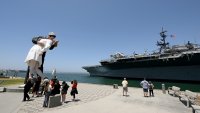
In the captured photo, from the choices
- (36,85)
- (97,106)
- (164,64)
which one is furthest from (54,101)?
(164,64)

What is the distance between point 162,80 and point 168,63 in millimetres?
6452

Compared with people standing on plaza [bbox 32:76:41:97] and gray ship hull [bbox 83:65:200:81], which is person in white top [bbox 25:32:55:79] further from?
gray ship hull [bbox 83:65:200:81]

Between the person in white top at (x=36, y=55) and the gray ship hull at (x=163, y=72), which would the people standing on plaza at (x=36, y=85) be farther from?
the gray ship hull at (x=163, y=72)

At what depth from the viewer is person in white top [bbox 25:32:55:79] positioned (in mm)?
13008

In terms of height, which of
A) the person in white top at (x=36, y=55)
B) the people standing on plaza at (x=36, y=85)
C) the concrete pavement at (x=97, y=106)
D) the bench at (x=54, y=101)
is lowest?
the concrete pavement at (x=97, y=106)

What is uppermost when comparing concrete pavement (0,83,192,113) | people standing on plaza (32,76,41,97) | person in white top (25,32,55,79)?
person in white top (25,32,55,79)

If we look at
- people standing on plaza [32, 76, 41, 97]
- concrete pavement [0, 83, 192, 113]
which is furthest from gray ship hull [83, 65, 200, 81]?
people standing on plaza [32, 76, 41, 97]

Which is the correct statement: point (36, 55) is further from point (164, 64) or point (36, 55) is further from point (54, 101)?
point (164, 64)

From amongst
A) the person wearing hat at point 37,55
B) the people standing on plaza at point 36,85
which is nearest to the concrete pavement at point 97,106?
the people standing on plaza at point 36,85

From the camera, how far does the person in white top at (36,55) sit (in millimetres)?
13008

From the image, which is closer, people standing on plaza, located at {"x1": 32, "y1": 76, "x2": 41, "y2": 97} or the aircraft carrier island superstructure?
people standing on plaza, located at {"x1": 32, "y1": 76, "x2": 41, "y2": 97}

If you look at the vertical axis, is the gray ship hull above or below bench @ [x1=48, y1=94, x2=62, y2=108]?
above

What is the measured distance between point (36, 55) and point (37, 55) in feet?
0.24

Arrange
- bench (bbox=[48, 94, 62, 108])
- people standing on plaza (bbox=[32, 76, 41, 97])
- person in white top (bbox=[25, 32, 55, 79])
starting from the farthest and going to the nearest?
person in white top (bbox=[25, 32, 55, 79]), people standing on plaza (bbox=[32, 76, 41, 97]), bench (bbox=[48, 94, 62, 108])
